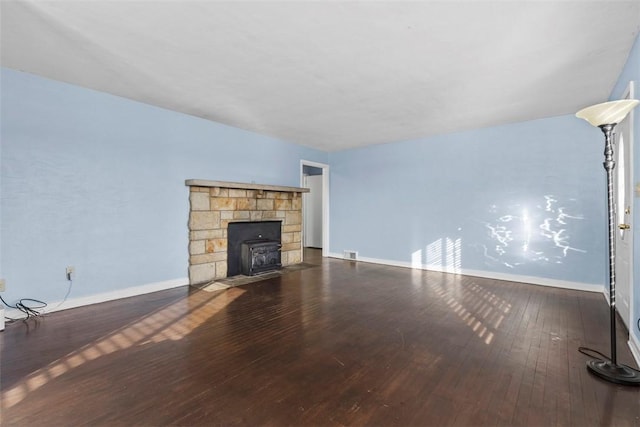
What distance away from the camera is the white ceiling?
6.81 ft

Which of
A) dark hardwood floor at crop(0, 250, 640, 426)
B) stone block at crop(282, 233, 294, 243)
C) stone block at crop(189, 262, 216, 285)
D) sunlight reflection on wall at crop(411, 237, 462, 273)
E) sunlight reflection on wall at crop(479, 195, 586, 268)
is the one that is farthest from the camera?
stone block at crop(282, 233, 294, 243)

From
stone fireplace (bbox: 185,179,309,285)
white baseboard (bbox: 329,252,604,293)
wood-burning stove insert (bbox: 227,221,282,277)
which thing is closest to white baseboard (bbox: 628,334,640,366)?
white baseboard (bbox: 329,252,604,293)

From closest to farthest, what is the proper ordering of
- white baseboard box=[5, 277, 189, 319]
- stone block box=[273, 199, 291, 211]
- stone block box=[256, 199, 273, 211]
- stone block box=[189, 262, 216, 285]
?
white baseboard box=[5, 277, 189, 319] < stone block box=[189, 262, 216, 285] < stone block box=[256, 199, 273, 211] < stone block box=[273, 199, 291, 211]

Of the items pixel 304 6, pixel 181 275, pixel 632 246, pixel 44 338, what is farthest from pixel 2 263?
pixel 632 246

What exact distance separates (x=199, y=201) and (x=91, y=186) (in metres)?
1.32

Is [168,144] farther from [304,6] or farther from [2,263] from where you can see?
[304,6]

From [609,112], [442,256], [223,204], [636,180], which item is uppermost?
[609,112]

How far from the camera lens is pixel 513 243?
4637 mm

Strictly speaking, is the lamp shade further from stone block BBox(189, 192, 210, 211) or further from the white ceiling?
stone block BBox(189, 192, 210, 211)

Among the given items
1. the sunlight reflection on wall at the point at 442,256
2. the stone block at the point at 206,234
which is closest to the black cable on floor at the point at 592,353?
the sunlight reflection on wall at the point at 442,256

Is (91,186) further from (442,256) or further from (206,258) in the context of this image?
(442,256)

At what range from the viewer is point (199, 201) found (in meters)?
4.45

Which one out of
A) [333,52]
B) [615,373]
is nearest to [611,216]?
[615,373]

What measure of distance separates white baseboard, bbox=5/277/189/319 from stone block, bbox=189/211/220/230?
790mm
